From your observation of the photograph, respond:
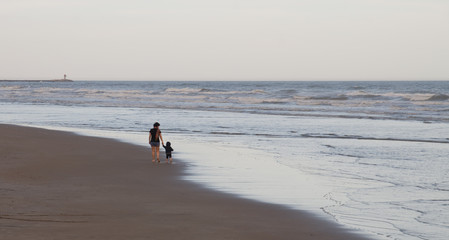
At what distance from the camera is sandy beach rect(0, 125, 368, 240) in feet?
25.2

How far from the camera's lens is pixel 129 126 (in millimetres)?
28203

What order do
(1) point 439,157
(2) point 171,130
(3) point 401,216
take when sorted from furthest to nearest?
(2) point 171,130 < (1) point 439,157 < (3) point 401,216

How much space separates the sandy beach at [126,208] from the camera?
303 inches

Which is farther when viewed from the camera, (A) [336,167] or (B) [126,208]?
(A) [336,167]

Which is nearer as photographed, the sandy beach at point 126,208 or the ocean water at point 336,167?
the sandy beach at point 126,208

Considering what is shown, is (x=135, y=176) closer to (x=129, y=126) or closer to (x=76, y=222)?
(x=76, y=222)

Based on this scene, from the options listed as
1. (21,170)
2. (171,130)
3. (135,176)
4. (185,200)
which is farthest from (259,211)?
(171,130)

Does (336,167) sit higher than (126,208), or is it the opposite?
(126,208)

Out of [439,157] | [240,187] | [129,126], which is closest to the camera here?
[240,187]

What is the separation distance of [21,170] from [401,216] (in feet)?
25.1

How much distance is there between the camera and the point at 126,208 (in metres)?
9.20

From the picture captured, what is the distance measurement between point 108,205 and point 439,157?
9.85 m

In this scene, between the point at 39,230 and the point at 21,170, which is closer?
the point at 39,230

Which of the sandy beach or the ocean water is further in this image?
the ocean water
